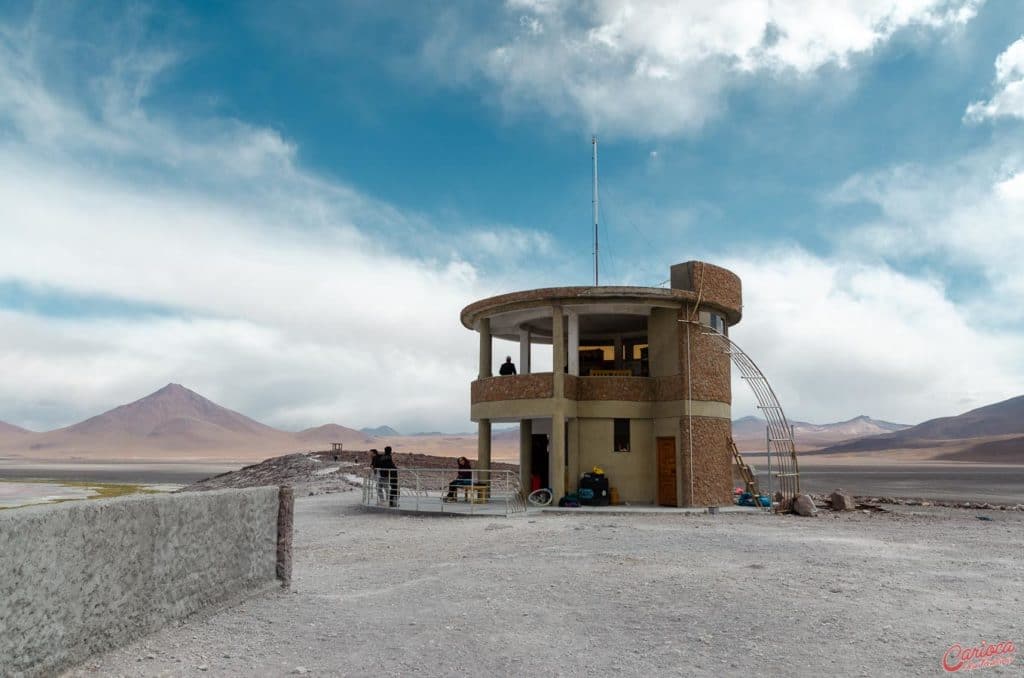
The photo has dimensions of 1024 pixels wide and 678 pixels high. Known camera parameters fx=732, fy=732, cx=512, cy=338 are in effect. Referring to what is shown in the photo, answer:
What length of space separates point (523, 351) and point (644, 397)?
5060 millimetres

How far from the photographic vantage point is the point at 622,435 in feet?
79.0

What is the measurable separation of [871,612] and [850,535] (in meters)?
8.34

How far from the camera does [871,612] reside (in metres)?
8.67

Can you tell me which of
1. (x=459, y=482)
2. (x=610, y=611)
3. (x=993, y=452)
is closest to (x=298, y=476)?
(x=459, y=482)

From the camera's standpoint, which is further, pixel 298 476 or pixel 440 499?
pixel 298 476

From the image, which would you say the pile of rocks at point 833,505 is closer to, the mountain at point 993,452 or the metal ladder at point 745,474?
the metal ladder at point 745,474

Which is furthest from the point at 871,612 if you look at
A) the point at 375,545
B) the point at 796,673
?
the point at 375,545

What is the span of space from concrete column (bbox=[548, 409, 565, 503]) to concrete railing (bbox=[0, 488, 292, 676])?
13.8 metres

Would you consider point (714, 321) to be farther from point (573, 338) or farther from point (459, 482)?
point (459, 482)

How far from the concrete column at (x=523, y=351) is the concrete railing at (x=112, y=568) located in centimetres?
1758

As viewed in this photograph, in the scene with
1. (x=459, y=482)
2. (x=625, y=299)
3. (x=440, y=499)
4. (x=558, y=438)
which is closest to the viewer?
(x=440, y=499)

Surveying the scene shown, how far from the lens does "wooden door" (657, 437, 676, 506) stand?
23.2 m

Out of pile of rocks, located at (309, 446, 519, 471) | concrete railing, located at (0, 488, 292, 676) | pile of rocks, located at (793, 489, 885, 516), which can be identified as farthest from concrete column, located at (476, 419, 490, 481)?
pile of rocks, located at (309, 446, 519, 471)

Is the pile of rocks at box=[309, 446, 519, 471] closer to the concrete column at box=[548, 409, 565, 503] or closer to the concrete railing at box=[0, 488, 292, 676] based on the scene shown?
the concrete column at box=[548, 409, 565, 503]
